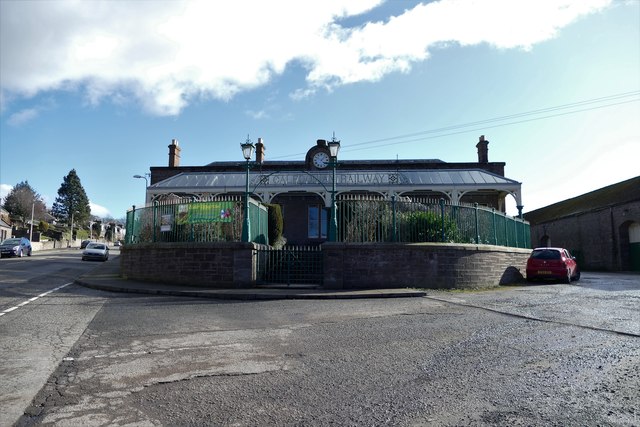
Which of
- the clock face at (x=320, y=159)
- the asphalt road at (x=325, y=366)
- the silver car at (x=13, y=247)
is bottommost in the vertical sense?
the asphalt road at (x=325, y=366)

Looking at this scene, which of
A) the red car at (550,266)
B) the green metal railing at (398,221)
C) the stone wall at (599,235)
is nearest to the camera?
the green metal railing at (398,221)

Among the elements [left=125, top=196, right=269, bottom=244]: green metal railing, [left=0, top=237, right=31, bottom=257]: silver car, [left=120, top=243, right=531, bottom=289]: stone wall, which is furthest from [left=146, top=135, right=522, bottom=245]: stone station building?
[left=0, top=237, right=31, bottom=257]: silver car

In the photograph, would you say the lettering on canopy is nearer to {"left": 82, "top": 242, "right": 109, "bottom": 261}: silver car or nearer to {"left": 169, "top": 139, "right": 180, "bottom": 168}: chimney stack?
{"left": 169, "top": 139, "right": 180, "bottom": 168}: chimney stack

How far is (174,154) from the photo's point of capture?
34.7 m

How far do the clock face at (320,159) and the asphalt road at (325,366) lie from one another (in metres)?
21.1

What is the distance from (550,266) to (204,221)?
12529mm

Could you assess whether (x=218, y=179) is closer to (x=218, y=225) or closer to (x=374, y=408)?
(x=218, y=225)

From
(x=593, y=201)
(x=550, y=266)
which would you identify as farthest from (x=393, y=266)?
(x=593, y=201)

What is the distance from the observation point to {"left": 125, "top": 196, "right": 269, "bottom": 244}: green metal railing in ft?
46.7

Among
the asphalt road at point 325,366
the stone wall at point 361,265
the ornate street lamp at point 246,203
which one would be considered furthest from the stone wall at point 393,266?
the asphalt road at point 325,366

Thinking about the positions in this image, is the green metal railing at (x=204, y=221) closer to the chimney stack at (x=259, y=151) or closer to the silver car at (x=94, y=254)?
the chimney stack at (x=259, y=151)

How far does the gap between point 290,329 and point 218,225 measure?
7.53 m

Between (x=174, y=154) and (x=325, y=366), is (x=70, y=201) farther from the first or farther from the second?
(x=325, y=366)

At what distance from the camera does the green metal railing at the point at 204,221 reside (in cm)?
1423
